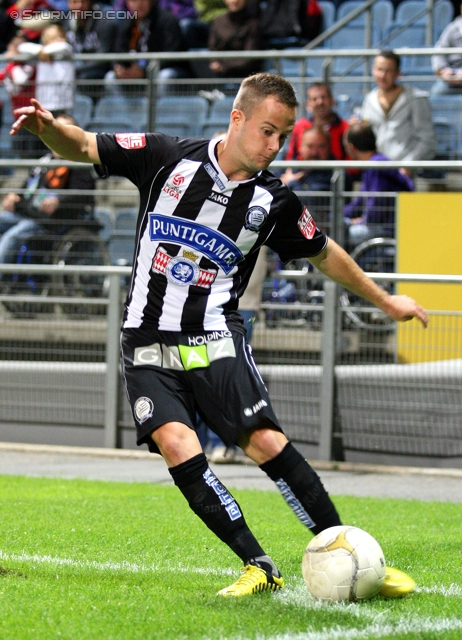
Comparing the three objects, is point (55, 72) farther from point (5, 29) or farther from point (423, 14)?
point (423, 14)

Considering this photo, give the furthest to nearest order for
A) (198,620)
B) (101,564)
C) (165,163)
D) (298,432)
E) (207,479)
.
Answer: (298,432) → (101,564) → (165,163) → (207,479) → (198,620)

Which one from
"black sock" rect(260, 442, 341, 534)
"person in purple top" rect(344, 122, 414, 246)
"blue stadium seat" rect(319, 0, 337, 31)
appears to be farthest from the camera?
"blue stadium seat" rect(319, 0, 337, 31)

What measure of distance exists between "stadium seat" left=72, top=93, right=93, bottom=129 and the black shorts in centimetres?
887

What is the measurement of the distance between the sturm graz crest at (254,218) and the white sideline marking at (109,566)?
166cm

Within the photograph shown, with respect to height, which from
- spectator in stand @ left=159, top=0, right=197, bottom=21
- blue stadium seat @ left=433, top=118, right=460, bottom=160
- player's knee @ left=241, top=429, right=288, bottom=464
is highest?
spectator in stand @ left=159, top=0, right=197, bottom=21

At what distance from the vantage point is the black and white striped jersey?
448 cm

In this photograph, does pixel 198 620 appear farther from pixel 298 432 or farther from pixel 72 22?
pixel 72 22

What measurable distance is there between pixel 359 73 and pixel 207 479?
10029mm

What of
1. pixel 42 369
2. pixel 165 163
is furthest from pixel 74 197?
pixel 165 163

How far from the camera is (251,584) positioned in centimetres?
416

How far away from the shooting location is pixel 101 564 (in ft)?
16.1

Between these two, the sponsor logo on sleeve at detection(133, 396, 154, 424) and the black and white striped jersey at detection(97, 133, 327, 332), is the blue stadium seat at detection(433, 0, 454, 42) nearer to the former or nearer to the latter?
the black and white striped jersey at detection(97, 133, 327, 332)

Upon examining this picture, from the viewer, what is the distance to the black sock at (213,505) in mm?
4234

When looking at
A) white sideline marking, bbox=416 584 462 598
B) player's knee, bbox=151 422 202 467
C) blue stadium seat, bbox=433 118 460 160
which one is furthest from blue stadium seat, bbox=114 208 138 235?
white sideline marking, bbox=416 584 462 598
